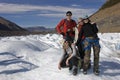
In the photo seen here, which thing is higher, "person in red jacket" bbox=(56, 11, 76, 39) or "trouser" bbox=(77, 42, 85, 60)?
"person in red jacket" bbox=(56, 11, 76, 39)

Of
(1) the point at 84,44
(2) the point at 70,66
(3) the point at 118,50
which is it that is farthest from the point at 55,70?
(3) the point at 118,50

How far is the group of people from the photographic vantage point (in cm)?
1319

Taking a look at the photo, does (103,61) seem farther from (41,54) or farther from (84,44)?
(41,54)

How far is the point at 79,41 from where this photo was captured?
44.1ft

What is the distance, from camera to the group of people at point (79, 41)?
13.2m

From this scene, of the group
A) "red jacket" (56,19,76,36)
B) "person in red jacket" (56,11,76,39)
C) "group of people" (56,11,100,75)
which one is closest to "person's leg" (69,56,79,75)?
"group of people" (56,11,100,75)

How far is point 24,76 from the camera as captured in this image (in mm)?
13984

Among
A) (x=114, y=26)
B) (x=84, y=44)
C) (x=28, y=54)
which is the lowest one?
(x=114, y=26)

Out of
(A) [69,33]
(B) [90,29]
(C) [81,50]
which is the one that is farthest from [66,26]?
(C) [81,50]

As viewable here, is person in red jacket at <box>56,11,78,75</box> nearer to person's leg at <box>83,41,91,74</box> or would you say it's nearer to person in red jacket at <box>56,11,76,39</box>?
person in red jacket at <box>56,11,76,39</box>

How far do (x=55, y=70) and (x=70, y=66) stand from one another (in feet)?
2.15

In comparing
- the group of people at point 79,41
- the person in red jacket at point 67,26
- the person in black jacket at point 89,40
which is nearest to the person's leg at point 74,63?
the group of people at point 79,41

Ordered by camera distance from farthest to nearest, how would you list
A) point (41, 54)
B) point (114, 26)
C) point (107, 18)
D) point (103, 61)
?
point (107, 18) → point (114, 26) → point (41, 54) → point (103, 61)

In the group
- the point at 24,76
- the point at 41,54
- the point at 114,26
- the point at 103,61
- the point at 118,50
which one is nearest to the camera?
the point at 24,76
